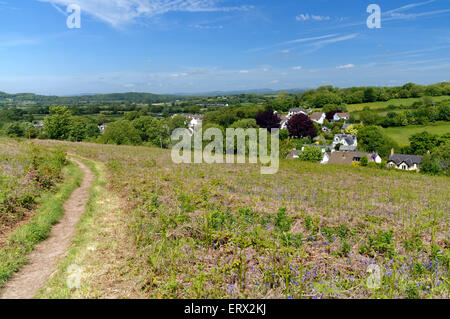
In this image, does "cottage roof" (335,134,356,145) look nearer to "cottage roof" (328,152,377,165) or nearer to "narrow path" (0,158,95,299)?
"cottage roof" (328,152,377,165)

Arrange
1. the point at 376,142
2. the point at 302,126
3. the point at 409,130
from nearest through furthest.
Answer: the point at 376,142
the point at 409,130
the point at 302,126

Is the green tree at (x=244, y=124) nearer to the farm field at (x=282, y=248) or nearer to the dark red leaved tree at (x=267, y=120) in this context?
the dark red leaved tree at (x=267, y=120)

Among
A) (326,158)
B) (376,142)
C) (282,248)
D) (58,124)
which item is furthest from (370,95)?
(282,248)

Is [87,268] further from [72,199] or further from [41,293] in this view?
[72,199]

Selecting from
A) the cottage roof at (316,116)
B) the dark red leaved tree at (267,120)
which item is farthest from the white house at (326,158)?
the cottage roof at (316,116)

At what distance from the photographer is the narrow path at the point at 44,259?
4.81 metres

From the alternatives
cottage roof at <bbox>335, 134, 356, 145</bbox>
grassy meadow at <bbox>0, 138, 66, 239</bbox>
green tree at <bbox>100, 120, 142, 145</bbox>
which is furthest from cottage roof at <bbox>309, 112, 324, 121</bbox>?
grassy meadow at <bbox>0, 138, 66, 239</bbox>

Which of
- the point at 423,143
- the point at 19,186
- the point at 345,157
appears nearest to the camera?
the point at 19,186

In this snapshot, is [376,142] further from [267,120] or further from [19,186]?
[19,186]

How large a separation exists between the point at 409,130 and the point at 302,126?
32.7m

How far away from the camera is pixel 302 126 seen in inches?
3206

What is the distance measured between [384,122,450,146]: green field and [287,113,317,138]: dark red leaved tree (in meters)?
23.0

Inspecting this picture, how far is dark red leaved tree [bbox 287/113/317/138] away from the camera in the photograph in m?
81.4

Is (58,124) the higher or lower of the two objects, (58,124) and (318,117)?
the lower
